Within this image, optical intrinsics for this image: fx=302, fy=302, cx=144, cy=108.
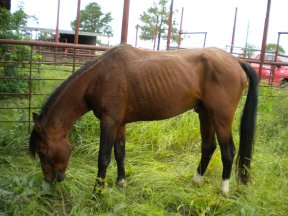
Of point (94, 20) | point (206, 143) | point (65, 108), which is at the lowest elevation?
point (206, 143)

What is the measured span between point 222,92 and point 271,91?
3877 mm

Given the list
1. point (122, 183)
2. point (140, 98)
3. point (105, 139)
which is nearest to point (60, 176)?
point (105, 139)

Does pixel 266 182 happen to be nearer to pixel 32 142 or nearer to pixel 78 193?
pixel 78 193

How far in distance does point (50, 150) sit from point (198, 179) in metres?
1.62

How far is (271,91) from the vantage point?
639cm

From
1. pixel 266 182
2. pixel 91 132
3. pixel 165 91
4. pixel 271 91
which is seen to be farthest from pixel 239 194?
pixel 271 91

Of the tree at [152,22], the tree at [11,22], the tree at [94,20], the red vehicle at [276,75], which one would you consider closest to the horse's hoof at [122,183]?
the tree at [11,22]

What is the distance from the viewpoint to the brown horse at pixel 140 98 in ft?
9.38

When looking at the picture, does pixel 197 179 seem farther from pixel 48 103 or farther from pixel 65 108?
pixel 48 103

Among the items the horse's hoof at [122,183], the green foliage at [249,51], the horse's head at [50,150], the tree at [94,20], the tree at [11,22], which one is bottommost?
the horse's hoof at [122,183]

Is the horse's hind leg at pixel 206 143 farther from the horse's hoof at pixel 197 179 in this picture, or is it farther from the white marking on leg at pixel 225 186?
the white marking on leg at pixel 225 186

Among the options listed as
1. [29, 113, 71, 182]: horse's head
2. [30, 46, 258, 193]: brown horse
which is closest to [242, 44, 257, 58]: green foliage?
[30, 46, 258, 193]: brown horse

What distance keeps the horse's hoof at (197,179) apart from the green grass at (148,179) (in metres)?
0.06

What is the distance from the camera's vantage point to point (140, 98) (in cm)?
298
